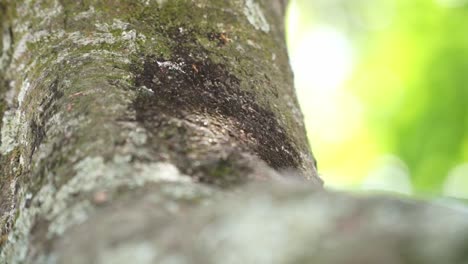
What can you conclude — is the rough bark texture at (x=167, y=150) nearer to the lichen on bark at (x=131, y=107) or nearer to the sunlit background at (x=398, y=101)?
the lichen on bark at (x=131, y=107)

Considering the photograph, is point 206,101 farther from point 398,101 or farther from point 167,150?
point 398,101

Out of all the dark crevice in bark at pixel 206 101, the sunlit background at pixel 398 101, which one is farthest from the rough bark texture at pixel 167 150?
the sunlit background at pixel 398 101

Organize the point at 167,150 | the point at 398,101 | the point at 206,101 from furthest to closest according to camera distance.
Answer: the point at 398,101
the point at 206,101
the point at 167,150

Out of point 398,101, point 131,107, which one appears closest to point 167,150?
point 131,107

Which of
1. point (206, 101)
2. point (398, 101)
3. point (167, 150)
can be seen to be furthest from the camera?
point (398, 101)

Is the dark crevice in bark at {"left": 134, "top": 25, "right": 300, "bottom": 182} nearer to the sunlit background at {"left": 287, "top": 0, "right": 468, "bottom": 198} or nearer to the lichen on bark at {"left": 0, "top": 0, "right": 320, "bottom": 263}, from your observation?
the lichen on bark at {"left": 0, "top": 0, "right": 320, "bottom": 263}

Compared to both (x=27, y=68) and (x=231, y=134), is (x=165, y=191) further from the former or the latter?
(x=27, y=68)
